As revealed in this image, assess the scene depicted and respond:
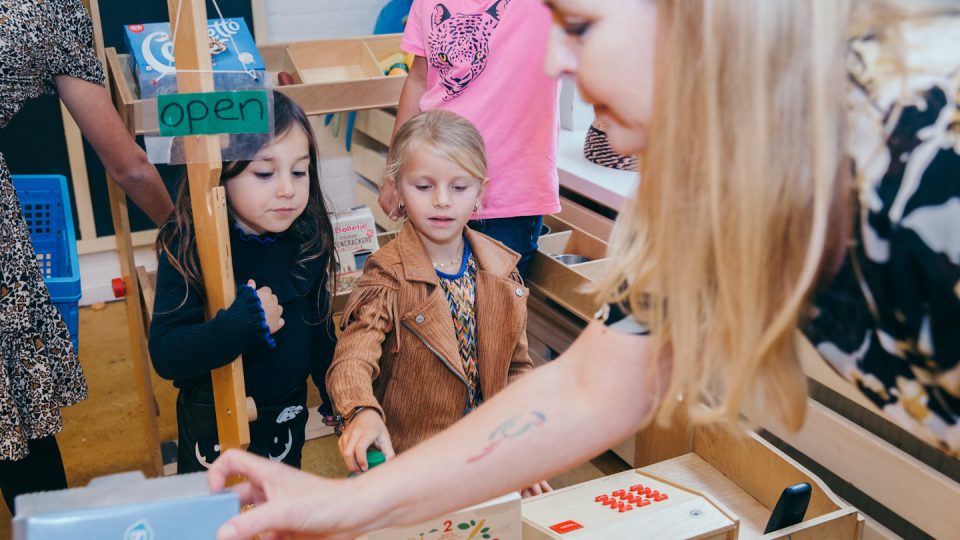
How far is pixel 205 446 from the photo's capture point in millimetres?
1926

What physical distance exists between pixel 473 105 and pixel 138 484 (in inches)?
59.5

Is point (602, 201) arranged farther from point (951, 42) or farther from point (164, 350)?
point (951, 42)

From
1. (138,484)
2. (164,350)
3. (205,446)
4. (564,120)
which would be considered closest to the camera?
(138,484)

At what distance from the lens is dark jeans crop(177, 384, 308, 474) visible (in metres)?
1.89

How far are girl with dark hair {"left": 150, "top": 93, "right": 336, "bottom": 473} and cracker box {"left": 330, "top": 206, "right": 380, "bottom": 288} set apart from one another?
603mm

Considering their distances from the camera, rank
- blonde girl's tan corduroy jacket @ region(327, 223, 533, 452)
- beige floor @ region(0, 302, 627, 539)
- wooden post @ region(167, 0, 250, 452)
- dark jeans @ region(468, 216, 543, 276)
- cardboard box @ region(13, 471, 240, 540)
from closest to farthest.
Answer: cardboard box @ region(13, 471, 240, 540), wooden post @ region(167, 0, 250, 452), blonde girl's tan corduroy jacket @ region(327, 223, 533, 452), dark jeans @ region(468, 216, 543, 276), beige floor @ region(0, 302, 627, 539)

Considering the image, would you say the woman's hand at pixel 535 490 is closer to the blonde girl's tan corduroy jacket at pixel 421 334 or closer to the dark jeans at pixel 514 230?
the blonde girl's tan corduroy jacket at pixel 421 334

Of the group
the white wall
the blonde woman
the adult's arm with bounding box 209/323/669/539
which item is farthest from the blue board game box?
the blonde woman

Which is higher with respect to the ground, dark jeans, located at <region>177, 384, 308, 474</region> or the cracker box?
the cracker box

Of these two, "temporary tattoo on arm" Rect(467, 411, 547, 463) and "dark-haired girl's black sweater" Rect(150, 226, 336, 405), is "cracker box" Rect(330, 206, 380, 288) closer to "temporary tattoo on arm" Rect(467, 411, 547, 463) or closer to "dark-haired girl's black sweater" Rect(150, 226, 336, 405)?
"dark-haired girl's black sweater" Rect(150, 226, 336, 405)

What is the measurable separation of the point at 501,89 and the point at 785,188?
1600 mm

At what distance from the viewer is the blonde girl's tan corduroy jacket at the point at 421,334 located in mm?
1919

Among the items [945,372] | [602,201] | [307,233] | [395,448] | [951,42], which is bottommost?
[395,448]

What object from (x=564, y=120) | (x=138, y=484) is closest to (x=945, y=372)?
(x=138, y=484)
